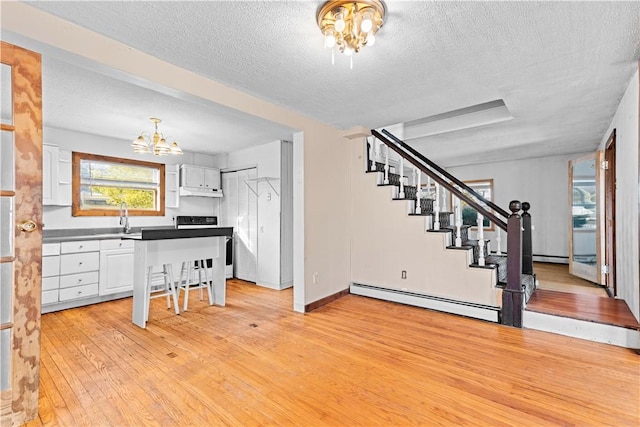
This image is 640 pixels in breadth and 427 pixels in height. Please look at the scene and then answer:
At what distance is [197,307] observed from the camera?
3.80 meters

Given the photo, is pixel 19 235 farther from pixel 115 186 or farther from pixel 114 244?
pixel 115 186

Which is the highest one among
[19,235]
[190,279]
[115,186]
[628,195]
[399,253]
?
[115,186]

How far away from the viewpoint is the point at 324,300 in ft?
12.8

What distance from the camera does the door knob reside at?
1.68 meters

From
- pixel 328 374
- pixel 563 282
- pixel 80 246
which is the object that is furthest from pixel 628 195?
pixel 80 246

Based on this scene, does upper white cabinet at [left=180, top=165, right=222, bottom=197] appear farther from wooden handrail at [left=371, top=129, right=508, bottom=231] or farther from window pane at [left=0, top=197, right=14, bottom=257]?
window pane at [left=0, top=197, right=14, bottom=257]

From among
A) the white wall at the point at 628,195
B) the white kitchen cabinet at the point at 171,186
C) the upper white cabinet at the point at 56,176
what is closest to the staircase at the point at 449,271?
the white wall at the point at 628,195

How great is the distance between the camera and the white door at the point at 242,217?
17.3 feet

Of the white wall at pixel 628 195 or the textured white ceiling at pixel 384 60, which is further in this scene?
the white wall at pixel 628 195

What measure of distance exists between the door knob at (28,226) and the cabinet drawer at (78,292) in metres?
2.71

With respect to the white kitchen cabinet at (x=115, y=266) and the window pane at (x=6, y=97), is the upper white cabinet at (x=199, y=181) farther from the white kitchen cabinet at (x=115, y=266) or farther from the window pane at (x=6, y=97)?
the window pane at (x=6, y=97)

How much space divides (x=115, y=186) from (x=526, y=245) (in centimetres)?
624

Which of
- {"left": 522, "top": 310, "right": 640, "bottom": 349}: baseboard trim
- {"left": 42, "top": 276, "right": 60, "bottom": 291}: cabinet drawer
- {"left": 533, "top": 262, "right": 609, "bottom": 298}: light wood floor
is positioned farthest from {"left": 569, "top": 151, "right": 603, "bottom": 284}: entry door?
{"left": 42, "top": 276, "right": 60, "bottom": 291}: cabinet drawer

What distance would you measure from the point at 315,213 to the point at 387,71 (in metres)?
1.88
